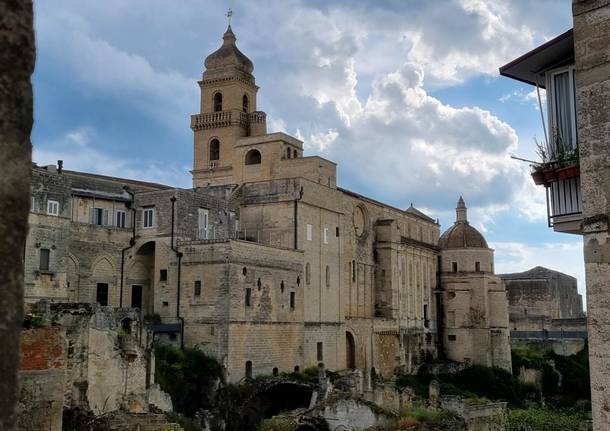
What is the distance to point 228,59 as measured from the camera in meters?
58.2

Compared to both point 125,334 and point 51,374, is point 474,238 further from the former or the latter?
point 51,374

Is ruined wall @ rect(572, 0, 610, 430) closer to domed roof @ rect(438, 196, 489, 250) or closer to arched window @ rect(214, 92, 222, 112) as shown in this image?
arched window @ rect(214, 92, 222, 112)

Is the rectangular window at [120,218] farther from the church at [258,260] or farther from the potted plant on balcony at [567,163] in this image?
the potted plant on balcony at [567,163]

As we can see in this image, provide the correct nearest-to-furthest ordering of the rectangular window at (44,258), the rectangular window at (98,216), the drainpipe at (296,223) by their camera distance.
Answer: the rectangular window at (44,258) → the rectangular window at (98,216) → the drainpipe at (296,223)

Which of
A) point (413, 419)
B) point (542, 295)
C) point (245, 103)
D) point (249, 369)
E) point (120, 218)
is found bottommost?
point (413, 419)

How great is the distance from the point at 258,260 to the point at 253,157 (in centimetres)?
1837

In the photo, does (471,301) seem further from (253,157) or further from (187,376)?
(187,376)

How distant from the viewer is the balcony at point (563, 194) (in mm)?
7262

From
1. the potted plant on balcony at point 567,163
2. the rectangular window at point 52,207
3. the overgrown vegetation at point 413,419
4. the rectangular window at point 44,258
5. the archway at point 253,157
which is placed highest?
the archway at point 253,157

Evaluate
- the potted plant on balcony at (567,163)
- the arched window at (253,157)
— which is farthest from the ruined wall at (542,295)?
the potted plant on balcony at (567,163)

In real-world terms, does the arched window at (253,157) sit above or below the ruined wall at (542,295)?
above

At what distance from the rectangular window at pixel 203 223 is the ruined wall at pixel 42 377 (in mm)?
23073

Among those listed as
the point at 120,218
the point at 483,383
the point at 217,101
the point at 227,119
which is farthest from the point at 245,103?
the point at 483,383

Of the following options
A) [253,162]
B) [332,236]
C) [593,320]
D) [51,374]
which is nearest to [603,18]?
[593,320]
